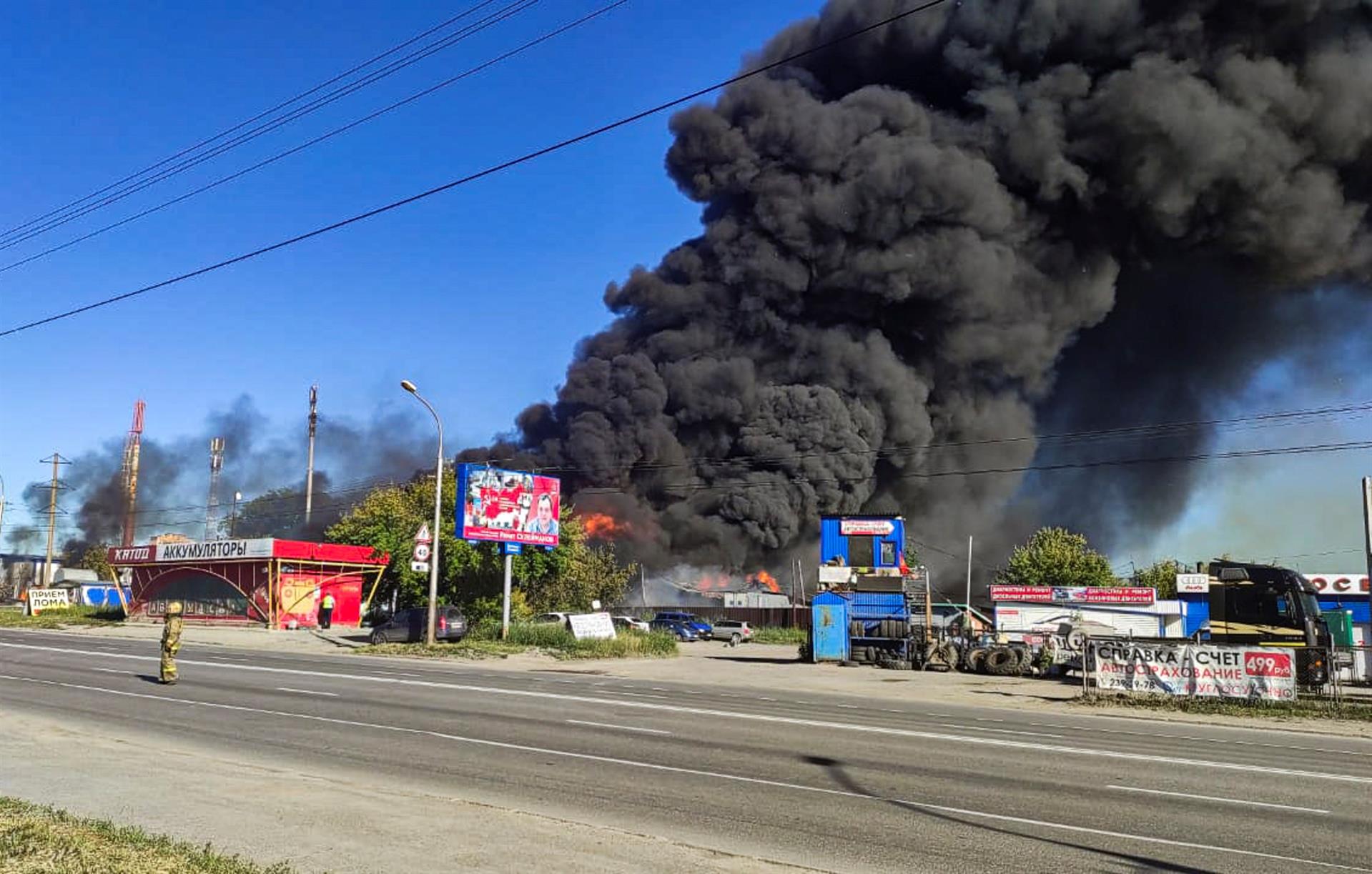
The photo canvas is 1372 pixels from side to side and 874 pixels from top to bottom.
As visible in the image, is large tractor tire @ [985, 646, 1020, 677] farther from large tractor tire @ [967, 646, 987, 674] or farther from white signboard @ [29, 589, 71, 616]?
white signboard @ [29, 589, 71, 616]

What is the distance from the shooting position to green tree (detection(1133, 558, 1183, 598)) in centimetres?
7881

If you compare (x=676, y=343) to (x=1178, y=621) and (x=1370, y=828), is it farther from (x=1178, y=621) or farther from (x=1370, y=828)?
(x=1370, y=828)

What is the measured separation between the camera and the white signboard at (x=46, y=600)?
54656 millimetres

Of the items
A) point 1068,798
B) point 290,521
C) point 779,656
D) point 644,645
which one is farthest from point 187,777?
point 290,521

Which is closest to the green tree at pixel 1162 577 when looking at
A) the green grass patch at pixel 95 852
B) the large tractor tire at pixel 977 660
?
the large tractor tire at pixel 977 660

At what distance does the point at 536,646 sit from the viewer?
31.6 meters

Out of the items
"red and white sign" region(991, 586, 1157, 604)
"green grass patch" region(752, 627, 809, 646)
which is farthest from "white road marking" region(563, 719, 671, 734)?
"green grass patch" region(752, 627, 809, 646)

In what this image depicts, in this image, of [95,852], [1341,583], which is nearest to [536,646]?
[95,852]

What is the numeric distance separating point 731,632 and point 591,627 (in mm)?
15307

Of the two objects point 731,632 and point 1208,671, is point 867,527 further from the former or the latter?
point 1208,671

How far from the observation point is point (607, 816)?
25.6 feet

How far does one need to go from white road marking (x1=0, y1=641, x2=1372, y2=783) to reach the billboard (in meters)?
10.3

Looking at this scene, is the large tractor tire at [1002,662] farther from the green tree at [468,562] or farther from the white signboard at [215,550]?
the white signboard at [215,550]

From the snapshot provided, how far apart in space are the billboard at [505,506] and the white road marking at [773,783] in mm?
16694
